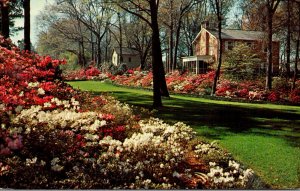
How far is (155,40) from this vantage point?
723 cm

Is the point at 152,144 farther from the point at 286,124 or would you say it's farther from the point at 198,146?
the point at 286,124

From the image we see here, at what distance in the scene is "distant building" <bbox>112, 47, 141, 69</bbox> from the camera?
7309mm

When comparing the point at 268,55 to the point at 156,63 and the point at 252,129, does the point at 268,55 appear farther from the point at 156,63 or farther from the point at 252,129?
Result: the point at 252,129

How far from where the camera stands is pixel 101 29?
6.76 metres

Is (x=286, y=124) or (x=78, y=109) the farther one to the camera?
(x=78, y=109)

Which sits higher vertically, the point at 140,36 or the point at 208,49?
the point at 140,36

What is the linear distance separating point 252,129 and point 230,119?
354 mm

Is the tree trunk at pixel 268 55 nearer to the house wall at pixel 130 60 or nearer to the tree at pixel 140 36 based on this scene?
the tree at pixel 140 36

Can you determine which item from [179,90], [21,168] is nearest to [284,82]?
[179,90]

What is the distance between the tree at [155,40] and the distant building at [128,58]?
35 cm

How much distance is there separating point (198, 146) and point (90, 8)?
9.66 feet

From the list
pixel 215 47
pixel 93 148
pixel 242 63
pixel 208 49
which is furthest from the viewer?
pixel 242 63

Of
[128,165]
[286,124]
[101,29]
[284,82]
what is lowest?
[128,165]

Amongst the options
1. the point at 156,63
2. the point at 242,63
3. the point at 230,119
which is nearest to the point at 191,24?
the point at 156,63
